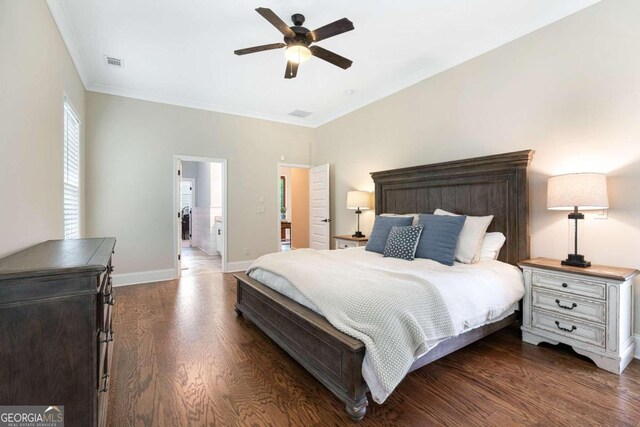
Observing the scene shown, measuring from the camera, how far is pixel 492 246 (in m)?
2.94

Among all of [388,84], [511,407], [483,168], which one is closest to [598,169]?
[483,168]

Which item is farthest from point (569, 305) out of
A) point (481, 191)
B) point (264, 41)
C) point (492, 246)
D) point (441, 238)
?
point (264, 41)

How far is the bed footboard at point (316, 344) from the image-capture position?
1619 mm

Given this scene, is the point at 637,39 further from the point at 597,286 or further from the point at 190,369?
the point at 190,369

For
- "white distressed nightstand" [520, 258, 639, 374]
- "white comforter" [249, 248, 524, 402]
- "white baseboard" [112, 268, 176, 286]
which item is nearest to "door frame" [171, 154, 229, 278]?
"white baseboard" [112, 268, 176, 286]

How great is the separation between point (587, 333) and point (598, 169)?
1.33m

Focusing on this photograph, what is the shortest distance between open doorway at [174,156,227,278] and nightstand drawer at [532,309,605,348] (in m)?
4.50

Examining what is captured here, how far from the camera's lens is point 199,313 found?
327 cm

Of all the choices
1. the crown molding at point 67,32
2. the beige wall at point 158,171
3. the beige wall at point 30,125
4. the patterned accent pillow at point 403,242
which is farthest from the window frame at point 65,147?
the patterned accent pillow at point 403,242

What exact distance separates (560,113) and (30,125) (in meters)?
4.19

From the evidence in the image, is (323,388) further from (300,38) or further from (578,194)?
(300,38)

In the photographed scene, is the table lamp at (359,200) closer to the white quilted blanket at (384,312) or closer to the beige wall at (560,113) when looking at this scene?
the beige wall at (560,113)

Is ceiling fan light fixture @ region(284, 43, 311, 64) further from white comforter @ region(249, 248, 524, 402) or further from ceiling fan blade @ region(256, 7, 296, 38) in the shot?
white comforter @ region(249, 248, 524, 402)

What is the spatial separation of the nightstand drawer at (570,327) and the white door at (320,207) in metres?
3.56
